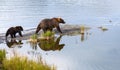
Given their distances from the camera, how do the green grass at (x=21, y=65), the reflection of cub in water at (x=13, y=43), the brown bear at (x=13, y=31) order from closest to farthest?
1. the green grass at (x=21, y=65)
2. the reflection of cub in water at (x=13, y=43)
3. the brown bear at (x=13, y=31)

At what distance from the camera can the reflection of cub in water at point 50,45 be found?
2271 cm

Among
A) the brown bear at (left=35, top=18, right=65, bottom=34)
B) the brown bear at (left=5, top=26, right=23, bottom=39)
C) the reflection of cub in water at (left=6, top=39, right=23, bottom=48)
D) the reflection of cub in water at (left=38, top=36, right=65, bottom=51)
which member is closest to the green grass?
the reflection of cub in water at (left=38, top=36, right=65, bottom=51)

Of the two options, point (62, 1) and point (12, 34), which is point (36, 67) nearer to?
point (12, 34)

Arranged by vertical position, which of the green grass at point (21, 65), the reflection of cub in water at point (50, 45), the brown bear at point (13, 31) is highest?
the green grass at point (21, 65)

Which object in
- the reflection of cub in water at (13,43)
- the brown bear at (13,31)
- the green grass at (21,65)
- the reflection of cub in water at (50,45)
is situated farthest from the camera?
the brown bear at (13,31)

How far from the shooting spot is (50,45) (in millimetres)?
23641

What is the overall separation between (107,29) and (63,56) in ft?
36.3

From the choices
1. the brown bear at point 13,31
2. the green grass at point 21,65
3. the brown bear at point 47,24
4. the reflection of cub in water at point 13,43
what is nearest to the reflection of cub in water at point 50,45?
the reflection of cub in water at point 13,43

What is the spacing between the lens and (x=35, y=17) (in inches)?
1540

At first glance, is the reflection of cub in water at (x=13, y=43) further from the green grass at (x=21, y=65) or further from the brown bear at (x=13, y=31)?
the green grass at (x=21, y=65)

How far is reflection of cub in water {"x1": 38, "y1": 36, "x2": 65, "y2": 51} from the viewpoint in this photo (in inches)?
894

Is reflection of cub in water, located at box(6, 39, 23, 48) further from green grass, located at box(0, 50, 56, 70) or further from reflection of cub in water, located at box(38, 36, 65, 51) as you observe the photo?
green grass, located at box(0, 50, 56, 70)

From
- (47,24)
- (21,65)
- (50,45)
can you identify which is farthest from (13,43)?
(21,65)

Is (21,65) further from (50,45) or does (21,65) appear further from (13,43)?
(13,43)
